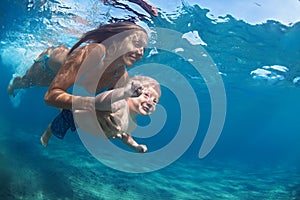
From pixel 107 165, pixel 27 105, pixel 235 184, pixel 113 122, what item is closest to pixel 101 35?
pixel 113 122

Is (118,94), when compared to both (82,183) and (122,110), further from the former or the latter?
(82,183)

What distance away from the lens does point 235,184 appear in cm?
1808

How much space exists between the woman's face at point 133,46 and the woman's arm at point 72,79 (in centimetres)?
44

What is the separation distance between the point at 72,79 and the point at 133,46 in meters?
1.11

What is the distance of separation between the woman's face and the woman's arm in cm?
44

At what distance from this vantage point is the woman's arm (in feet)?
9.79

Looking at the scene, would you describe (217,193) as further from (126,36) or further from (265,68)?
(126,36)

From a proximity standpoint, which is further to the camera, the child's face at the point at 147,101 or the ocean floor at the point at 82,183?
the ocean floor at the point at 82,183

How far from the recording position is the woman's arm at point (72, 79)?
117 inches

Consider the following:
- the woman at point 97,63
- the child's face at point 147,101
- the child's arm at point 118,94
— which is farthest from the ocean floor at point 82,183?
the child's arm at point 118,94

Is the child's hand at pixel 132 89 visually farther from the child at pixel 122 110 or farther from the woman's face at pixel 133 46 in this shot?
the woman's face at pixel 133 46

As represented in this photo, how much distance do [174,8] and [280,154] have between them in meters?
140

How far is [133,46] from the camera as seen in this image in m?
4.21

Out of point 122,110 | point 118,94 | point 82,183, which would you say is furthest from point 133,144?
point 82,183
